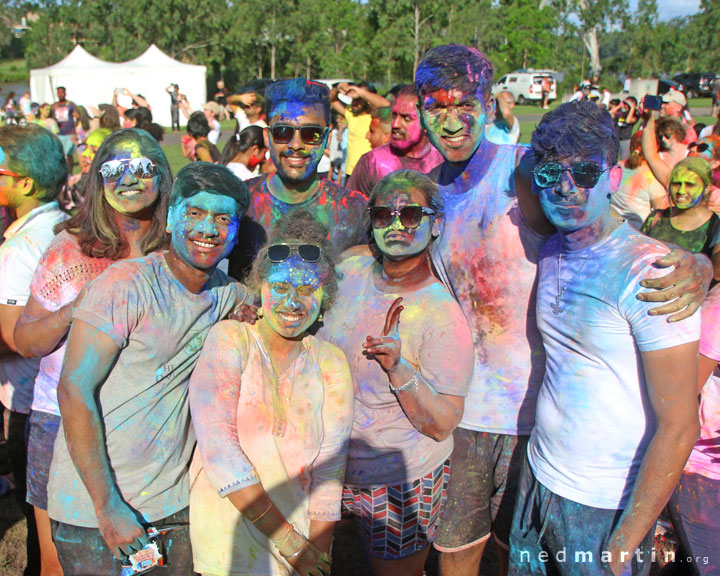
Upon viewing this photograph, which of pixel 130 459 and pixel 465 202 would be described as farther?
pixel 465 202

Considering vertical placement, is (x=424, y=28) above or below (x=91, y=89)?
above

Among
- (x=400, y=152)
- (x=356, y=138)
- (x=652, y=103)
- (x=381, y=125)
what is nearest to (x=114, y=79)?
(x=356, y=138)

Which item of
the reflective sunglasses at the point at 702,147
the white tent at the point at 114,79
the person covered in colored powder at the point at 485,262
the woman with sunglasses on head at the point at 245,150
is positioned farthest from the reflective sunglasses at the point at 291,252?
the white tent at the point at 114,79

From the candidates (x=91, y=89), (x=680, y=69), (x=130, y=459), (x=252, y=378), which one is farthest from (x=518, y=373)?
(x=680, y=69)

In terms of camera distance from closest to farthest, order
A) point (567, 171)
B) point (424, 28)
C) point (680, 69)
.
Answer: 1. point (567, 171)
2. point (424, 28)
3. point (680, 69)

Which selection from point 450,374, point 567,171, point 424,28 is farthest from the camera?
point 424,28

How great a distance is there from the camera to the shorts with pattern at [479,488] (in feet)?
9.41

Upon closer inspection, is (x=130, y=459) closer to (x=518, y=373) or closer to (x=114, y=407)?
(x=114, y=407)

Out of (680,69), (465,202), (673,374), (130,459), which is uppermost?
(680,69)

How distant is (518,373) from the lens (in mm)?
2783

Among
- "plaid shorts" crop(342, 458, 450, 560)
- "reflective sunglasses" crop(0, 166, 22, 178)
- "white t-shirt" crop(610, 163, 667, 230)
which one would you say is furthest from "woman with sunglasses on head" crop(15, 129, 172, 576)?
"white t-shirt" crop(610, 163, 667, 230)

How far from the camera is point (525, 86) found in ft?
121

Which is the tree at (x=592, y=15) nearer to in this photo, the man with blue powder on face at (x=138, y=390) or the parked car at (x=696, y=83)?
the parked car at (x=696, y=83)

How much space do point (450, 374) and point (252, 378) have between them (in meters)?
0.76
